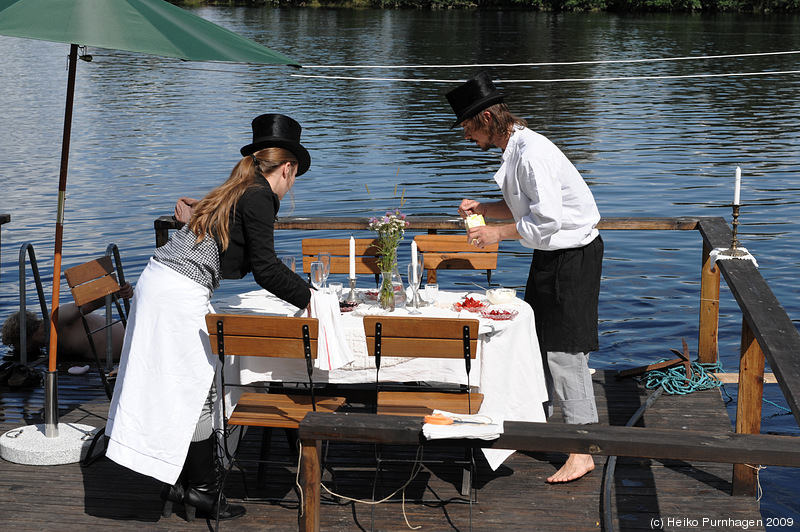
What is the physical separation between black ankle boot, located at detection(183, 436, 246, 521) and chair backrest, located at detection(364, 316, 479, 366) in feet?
3.02

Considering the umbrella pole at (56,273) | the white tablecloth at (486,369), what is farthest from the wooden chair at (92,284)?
the white tablecloth at (486,369)

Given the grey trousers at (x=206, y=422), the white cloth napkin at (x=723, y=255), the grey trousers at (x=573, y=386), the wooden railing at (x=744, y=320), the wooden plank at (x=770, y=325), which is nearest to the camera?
the wooden plank at (x=770, y=325)

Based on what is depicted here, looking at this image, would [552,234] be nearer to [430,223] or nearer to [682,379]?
[430,223]

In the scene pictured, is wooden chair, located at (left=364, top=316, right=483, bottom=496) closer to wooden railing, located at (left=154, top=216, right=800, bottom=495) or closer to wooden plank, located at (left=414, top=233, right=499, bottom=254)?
wooden railing, located at (left=154, top=216, right=800, bottom=495)

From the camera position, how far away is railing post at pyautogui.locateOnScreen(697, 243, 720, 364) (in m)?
6.49

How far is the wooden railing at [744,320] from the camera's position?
13.1ft

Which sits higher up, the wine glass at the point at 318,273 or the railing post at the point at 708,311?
the wine glass at the point at 318,273

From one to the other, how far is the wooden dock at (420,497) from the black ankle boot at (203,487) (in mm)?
64

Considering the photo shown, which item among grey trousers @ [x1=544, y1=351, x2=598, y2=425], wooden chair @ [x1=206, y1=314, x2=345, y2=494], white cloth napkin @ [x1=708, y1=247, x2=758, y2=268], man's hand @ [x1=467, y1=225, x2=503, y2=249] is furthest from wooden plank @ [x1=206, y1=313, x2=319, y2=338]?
white cloth napkin @ [x1=708, y1=247, x2=758, y2=268]

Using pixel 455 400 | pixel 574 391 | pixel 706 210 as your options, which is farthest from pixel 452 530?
pixel 706 210

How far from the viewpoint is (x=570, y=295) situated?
5.03m

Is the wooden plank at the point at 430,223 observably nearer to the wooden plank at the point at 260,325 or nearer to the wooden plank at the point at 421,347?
the wooden plank at the point at 421,347

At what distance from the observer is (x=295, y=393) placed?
17.3ft

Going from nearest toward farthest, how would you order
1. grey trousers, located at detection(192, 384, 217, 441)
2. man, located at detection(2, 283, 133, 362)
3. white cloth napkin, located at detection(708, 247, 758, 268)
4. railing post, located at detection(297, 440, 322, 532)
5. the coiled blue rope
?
1. railing post, located at detection(297, 440, 322, 532)
2. grey trousers, located at detection(192, 384, 217, 441)
3. white cloth napkin, located at detection(708, 247, 758, 268)
4. the coiled blue rope
5. man, located at detection(2, 283, 133, 362)
